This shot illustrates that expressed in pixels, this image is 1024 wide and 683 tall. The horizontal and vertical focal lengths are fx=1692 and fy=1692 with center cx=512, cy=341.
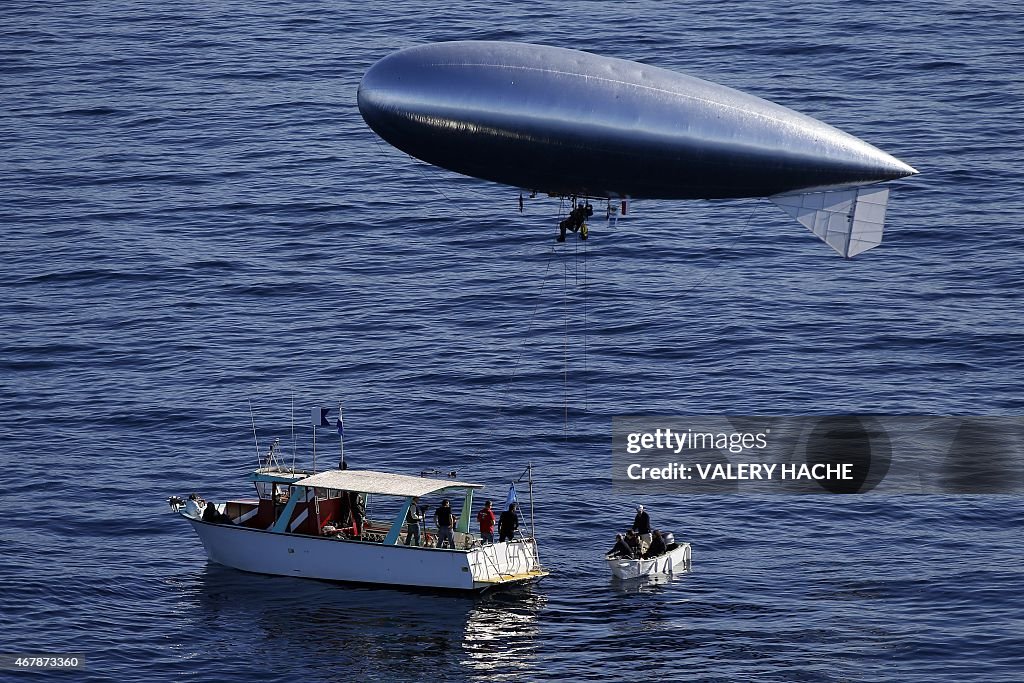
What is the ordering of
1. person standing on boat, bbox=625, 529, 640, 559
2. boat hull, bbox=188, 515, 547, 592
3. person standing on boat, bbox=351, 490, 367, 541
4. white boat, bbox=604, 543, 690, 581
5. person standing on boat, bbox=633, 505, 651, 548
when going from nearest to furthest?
1. boat hull, bbox=188, 515, 547, 592
2. white boat, bbox=604, 543, 690, 581
3. person standing on boat, bbox=625, 529, 640, 559
4. person standing on boat, bbox=633, 505, 651, 548
5. person standing on boat, bbox=351, 490, 367, 541

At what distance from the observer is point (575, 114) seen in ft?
192

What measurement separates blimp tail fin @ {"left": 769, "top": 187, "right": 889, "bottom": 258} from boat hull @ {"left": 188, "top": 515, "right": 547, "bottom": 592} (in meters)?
16.5

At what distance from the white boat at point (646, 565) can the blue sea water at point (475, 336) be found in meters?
0.89

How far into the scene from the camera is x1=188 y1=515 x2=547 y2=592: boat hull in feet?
209

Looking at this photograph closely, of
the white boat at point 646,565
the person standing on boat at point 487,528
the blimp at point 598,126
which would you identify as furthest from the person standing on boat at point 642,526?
the blimp at point 598,126

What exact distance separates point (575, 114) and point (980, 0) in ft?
287

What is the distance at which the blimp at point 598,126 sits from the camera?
2309 inches

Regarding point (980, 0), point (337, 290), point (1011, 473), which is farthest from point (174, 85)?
point (1011, 473)

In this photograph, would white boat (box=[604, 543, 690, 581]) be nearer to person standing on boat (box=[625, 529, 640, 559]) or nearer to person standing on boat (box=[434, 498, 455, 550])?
person standing on boat (box=[625, 529, 640, 559])

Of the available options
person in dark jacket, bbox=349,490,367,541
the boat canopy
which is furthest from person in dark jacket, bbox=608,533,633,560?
person in dark jacket, bbox=349,490,367,541

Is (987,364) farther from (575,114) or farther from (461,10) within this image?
(461,10)

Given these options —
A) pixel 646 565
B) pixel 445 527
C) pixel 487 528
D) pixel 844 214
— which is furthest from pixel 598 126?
pixel 646 565

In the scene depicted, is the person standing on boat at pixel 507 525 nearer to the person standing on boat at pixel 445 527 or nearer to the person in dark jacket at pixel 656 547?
the person standing on boat at pixel 445 527

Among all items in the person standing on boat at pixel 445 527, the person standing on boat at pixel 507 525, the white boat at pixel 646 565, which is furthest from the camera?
the person standing on boat at pixel 507 525
